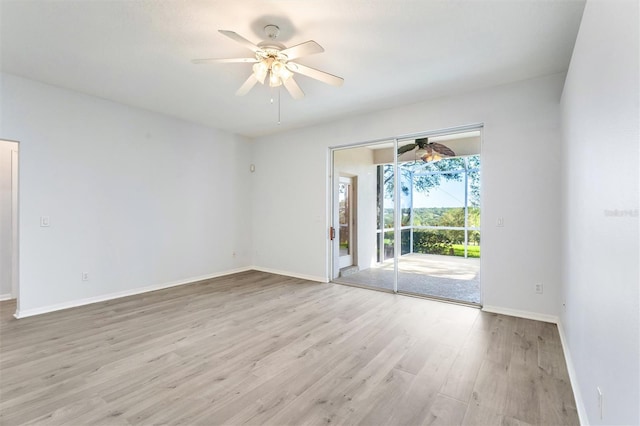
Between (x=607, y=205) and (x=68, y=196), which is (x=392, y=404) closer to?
(x=607, y=205)

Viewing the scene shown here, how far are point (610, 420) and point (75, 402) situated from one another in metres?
2.99

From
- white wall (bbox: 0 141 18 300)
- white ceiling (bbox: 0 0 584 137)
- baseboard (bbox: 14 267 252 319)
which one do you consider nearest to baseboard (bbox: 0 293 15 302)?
white wall (bbox: 0 141 18 300)

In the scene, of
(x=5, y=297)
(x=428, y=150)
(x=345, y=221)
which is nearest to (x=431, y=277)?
(x=345, y=221)

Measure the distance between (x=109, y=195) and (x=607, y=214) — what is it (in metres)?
5.31

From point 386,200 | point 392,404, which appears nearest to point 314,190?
point 386,200

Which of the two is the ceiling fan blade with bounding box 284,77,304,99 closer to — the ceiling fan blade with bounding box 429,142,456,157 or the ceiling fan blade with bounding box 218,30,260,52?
the ceiling fan blade with bounding box 218,30,260,52

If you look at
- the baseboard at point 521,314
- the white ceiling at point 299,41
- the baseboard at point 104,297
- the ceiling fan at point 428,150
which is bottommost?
the baseboard at point 104,297

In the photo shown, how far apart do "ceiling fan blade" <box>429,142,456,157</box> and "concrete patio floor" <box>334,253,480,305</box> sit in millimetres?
2543

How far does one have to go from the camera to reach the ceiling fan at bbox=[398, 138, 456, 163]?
5.40m

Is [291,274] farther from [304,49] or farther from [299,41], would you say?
[304,49]

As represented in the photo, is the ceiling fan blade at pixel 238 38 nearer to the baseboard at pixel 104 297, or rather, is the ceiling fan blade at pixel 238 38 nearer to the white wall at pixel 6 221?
the baseboard at pixel 104 297

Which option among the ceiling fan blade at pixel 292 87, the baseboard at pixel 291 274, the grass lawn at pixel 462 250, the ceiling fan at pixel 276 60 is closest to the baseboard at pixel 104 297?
the baseboard at pixel 291 274

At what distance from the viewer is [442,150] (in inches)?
260

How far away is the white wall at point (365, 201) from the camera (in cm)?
639
